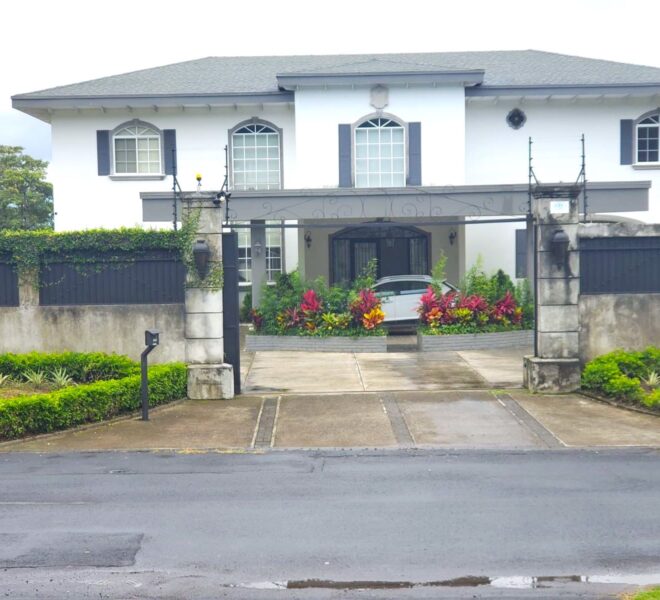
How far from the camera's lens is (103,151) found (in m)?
24.0

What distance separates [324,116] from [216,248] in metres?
10.3

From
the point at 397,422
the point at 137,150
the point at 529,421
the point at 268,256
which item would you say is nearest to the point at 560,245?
the point at 529,421

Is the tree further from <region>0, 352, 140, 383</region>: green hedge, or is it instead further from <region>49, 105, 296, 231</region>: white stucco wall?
<region>0, 352, 140, 383</region>: green hedge

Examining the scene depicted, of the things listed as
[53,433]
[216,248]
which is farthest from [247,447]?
[216,248]

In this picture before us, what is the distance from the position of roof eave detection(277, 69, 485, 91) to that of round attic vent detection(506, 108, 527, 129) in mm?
1707

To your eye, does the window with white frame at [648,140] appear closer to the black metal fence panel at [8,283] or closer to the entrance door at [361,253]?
the entrance door at [361,253]

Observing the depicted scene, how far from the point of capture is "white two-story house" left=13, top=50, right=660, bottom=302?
23.3 m

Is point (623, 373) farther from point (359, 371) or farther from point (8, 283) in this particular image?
point (8, 283)

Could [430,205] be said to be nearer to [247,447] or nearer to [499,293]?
[499,293]

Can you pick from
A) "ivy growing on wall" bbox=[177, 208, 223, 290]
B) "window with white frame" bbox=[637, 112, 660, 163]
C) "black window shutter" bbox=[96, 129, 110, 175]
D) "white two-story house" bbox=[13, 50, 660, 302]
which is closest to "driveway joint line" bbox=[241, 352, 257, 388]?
"ivy growing on wall" bbox=[177, 208, 223, 290]

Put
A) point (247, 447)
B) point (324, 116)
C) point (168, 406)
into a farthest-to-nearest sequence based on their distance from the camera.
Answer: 1. point (324, 116)
2. point (168, 406)
3. point (247, 447)

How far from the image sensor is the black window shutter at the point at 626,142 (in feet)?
79.5

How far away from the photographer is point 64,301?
14297 mm

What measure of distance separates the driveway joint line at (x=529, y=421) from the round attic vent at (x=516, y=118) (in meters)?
12.4
